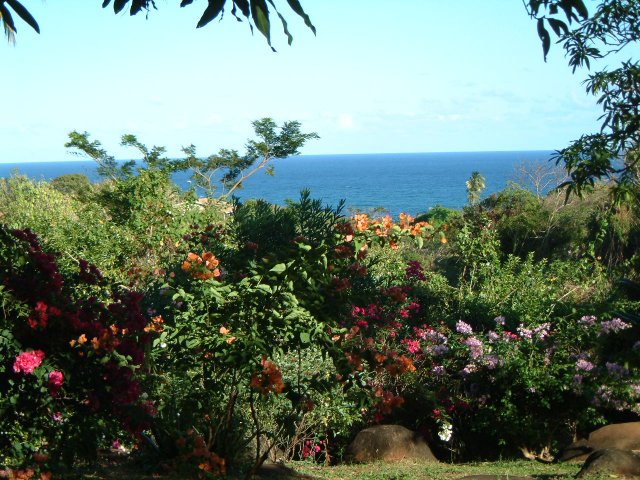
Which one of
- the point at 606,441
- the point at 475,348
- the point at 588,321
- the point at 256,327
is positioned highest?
the point at 256,327

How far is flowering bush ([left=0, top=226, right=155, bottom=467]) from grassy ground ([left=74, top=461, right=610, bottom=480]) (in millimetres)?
981

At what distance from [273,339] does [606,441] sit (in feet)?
16.6

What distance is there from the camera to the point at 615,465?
565 cm

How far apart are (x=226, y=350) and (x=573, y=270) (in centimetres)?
878

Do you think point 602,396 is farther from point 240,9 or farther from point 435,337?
point 240,9

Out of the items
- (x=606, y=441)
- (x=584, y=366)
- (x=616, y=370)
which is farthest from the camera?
(x=584, y=366)

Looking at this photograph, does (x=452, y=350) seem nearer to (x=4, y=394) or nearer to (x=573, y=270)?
(x=573, y=270)

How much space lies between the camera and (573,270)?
11.6m

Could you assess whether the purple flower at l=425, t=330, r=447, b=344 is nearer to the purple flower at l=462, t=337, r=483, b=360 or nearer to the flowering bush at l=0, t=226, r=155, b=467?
the purple flower at l=462, t=337, r=483, b=360

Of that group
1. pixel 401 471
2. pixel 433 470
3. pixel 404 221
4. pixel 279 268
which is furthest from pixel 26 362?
pixel 433 470

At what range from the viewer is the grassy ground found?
201 inches

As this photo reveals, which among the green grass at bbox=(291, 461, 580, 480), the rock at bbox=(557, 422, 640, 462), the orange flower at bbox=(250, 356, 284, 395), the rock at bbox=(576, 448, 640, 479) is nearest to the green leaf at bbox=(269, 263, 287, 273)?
the orange flower at bbox=(250, 356, 284, 395)

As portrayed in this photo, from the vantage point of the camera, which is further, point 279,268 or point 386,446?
point 386,446

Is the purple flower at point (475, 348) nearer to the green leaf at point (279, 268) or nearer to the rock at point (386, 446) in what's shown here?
the rock at point (386, 446)
